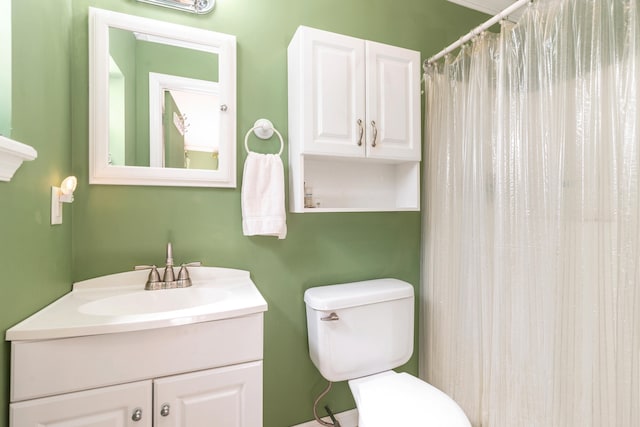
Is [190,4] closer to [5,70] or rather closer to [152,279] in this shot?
[5,70]

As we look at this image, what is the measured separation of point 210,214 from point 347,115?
0.76m

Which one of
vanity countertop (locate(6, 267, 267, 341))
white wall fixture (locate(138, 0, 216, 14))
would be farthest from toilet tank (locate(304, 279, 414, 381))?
white wall fixture (locate(138, 0, 216, 14))

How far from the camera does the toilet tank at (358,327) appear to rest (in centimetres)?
128

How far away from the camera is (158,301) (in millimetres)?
1110

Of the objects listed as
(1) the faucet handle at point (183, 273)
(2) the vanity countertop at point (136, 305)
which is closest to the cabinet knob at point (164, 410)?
(2) the vanity countertop at point (136, 305)

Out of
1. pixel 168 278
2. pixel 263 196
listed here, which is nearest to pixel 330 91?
pixel 263 196

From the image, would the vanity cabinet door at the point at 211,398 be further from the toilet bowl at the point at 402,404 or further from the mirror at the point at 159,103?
the mirror at the point at 159,103

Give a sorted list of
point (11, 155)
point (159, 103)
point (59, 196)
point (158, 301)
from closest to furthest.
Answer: point (11, 155) → point (59, 196) → point (158, 301) → point (159, 103)

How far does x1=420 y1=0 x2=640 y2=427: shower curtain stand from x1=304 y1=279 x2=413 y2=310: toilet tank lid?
29 centimetres

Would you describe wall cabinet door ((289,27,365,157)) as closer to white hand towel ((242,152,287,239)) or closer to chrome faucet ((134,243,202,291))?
white hand towel ((242,152,287,239))

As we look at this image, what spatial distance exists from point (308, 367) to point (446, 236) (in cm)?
98

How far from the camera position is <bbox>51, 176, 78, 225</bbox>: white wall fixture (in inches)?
37.9

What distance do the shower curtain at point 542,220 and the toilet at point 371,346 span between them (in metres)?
0.28

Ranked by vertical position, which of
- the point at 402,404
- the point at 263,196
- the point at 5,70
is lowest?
the point at 402,404
